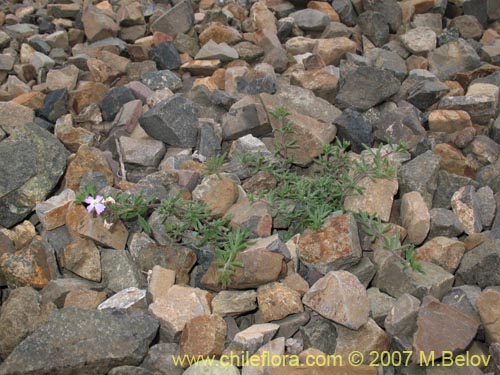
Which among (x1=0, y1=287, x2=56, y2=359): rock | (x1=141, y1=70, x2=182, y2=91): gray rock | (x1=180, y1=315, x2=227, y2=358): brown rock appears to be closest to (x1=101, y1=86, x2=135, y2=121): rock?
(x1=141, y1=70, x2=182, y2=91): gray rock

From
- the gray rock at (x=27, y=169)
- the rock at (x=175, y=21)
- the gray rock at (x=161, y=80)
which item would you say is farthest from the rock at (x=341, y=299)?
the rock at (x=175, y=21)

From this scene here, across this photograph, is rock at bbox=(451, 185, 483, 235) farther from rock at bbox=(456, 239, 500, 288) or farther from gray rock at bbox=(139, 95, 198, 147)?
gray rock at bbox=(139, 95, 198, 147)

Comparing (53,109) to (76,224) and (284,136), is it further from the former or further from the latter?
(284,136)

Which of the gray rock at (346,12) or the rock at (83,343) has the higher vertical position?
the gray rock at (346,12)

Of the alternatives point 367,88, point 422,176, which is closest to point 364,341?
point 422,176

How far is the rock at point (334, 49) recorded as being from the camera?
16.6 ft

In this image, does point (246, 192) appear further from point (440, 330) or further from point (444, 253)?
point (440, 330)

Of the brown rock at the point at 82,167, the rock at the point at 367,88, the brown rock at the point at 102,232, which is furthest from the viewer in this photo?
the rock at the point at 367,88

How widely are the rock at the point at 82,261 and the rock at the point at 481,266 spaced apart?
2.07m

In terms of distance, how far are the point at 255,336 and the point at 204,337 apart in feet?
0.83

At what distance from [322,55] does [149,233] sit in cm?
250

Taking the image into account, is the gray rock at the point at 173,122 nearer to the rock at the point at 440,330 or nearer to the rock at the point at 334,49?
the rock at the point at 334,49

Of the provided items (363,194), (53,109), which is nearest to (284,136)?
(363,194)

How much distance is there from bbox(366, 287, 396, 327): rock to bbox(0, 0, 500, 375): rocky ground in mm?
15
